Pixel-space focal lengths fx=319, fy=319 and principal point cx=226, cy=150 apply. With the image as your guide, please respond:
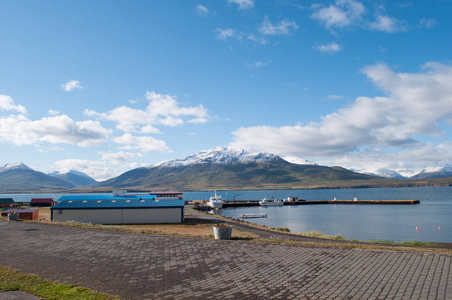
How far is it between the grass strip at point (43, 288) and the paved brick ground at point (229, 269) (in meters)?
0.63

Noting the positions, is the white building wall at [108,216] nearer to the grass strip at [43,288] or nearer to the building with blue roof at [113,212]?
the building with blue roof at [113,212]

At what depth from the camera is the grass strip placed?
33.7ft

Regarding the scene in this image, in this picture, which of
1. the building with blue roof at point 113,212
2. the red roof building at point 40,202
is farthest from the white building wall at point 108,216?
the red roof building at point 40,202

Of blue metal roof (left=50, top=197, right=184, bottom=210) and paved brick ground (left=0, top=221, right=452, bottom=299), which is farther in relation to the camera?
blue metal roof (left=50, top=197, right=184, bottom=210)

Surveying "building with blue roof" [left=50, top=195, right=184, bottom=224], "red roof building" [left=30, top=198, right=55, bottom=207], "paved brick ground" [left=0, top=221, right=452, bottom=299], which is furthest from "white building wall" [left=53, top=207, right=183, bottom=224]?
"red roof building" [left=30, top=198, right=55, bottom=207]

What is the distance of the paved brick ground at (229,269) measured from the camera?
11039mm

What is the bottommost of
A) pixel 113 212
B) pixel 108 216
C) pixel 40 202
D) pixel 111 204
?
pixel 40 202

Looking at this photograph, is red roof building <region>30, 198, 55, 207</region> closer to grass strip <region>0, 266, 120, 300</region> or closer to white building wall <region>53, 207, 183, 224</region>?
white building wall <region>53, 207, 183, 224</region>

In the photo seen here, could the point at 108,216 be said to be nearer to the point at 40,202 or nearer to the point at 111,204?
the point at 111,204

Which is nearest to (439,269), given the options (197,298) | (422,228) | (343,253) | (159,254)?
(343,253)

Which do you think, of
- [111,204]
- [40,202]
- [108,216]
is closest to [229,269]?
[108,216]

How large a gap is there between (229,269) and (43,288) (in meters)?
7.12

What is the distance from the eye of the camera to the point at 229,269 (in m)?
14.0

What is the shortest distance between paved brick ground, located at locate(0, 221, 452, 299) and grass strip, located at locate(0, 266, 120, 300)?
63 cm
